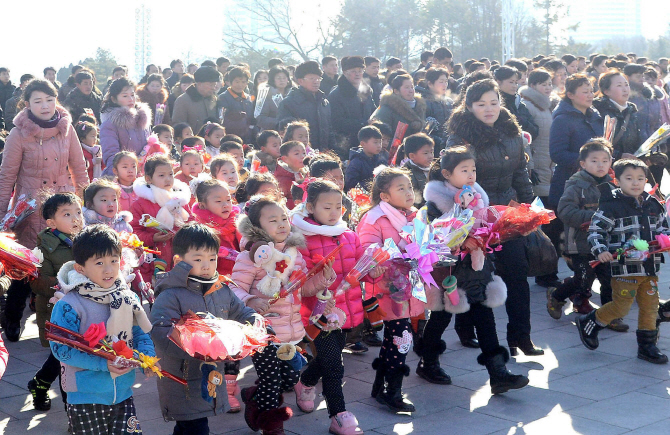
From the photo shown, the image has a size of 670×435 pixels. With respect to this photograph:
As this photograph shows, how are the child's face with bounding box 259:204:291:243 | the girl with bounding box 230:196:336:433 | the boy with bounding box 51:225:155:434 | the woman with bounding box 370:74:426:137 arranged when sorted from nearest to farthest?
the boy with bounding box 51:225:155:434 < the girl with bounding box 230:196:336:433 < the child's face with bounding box 259:204:291:243 < the woman with bounding box 370:74:426:137

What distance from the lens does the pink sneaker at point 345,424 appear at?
4617mm

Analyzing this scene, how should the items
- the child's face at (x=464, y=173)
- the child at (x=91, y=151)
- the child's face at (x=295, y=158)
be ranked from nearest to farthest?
the child's face at (x=464, y=173) → the child's face at (x=295, y=158) → the child at (x=91, y=151)

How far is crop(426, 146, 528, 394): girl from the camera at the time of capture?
17.2 ft

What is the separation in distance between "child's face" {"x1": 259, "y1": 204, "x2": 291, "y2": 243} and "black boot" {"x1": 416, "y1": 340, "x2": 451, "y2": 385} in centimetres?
149

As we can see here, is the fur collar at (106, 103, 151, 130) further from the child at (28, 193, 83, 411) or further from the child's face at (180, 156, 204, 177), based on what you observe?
the child at (28, 193, 83, 411)

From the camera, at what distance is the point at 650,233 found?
19.8 feet

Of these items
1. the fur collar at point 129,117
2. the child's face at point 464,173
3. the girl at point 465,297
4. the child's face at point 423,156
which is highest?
the fur collar at point 129,117

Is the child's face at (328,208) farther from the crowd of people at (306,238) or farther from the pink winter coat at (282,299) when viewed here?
the pink winter coat at (282,299)

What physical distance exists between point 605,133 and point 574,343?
2.38m

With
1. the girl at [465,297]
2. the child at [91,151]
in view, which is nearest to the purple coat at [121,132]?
the child at [91,151]

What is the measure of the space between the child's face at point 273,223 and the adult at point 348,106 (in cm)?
574

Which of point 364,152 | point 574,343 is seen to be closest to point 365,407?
point 574,343

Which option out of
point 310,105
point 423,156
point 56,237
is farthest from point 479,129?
point 310,105

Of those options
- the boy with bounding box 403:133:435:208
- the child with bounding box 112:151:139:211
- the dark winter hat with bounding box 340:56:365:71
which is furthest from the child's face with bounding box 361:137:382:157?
the dark winter hat with bounding box 340:56:365:71
